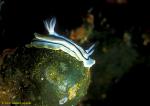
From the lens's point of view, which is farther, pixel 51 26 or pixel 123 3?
pixel 123 3

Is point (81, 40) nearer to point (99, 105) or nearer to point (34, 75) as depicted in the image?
point (99, 105)

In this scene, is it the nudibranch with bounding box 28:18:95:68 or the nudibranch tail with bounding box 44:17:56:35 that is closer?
the nudibranch with bounding box 28:18:95:68

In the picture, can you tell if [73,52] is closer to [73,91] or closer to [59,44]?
[59,44]

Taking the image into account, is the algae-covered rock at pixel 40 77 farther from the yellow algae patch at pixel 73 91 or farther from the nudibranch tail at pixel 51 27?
the nudibranch tail at pixel 51 27

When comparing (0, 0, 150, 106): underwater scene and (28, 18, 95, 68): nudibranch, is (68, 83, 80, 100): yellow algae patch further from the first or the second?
(28, 18, 95, 68): nudibranch


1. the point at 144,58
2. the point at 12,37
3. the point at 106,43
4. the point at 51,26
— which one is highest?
the point at 106,43

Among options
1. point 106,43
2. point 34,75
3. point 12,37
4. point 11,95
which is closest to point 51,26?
point 34,75

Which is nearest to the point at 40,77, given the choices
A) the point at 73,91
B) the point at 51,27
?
the point at 73,91

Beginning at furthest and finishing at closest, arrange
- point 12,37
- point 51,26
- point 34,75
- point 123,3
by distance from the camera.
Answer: point 123,3 < point 12,37 < point 51,26 < point 34,75

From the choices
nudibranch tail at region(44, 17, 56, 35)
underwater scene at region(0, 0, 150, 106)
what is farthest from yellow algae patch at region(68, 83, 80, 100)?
nudibranch tail at region(44, 17, 56, 35)
